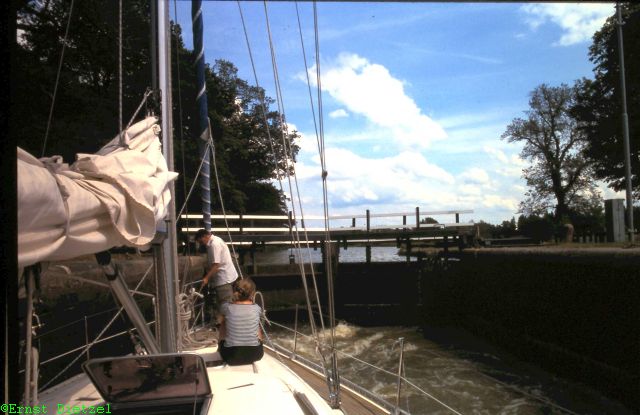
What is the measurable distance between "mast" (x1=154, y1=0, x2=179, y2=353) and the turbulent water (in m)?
2.27

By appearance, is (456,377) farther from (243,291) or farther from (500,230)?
(500,230)

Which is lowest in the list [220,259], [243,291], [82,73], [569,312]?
[569,312]

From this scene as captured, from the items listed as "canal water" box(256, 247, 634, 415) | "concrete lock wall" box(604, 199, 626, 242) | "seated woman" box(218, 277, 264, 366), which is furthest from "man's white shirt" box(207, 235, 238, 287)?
"concrete lock wall" box(604, 199, 626, 242)

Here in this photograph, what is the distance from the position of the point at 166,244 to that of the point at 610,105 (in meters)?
25.8

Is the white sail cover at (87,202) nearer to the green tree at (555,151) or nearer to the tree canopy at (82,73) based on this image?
the tree canopy at (82,73)

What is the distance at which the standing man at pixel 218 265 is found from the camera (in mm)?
5320

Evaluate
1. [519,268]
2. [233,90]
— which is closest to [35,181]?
[519,268]

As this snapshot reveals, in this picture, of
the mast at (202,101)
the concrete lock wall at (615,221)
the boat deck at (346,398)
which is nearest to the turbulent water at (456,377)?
the boat deck at (346,398)

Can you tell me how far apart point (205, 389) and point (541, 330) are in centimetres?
859

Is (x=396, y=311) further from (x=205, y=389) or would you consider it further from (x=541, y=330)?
(x=205, y=389)

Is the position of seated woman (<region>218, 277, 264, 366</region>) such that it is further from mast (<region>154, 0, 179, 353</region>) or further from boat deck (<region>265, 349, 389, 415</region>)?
boat deck (<region>265, 349, 389, 415</region>)

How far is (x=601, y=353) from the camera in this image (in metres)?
7.93

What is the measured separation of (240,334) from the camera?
3535mm

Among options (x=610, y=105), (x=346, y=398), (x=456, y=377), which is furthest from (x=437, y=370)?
(x=610, y=105)
